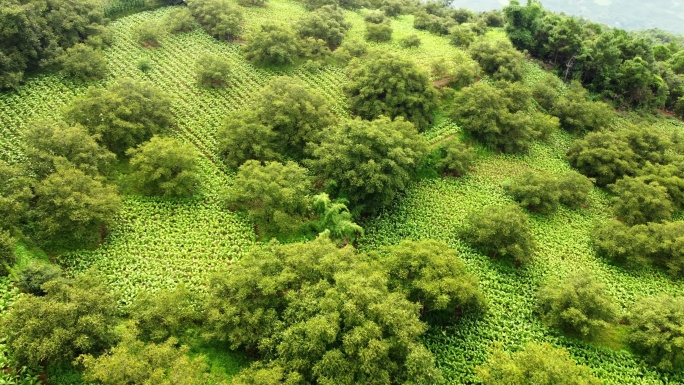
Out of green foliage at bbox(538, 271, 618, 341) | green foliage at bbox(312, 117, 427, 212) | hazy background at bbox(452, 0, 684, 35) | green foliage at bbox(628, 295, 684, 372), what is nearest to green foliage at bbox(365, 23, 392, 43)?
green foliage at bbox(312, 117, 427, 212)

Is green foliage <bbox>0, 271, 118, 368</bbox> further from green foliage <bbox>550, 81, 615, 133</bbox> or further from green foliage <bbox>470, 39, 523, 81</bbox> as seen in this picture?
green foliage <bbox>550, 81, 615, 133</bbox>

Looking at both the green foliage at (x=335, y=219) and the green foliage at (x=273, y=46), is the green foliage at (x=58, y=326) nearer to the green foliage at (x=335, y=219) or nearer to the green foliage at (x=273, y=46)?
the green foliage at (x=335, y=219)

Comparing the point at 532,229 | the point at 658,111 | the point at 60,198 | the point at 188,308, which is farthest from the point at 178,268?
the point at 658,111

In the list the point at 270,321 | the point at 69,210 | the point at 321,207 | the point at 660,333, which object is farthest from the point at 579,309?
the point at 69,210

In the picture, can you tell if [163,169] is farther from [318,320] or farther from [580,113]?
[580,113]

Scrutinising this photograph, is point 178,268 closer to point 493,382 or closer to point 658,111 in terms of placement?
point 493,382

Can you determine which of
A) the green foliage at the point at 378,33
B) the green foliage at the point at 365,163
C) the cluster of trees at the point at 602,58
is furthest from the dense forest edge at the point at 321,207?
the green foliage at the point at 378,33
